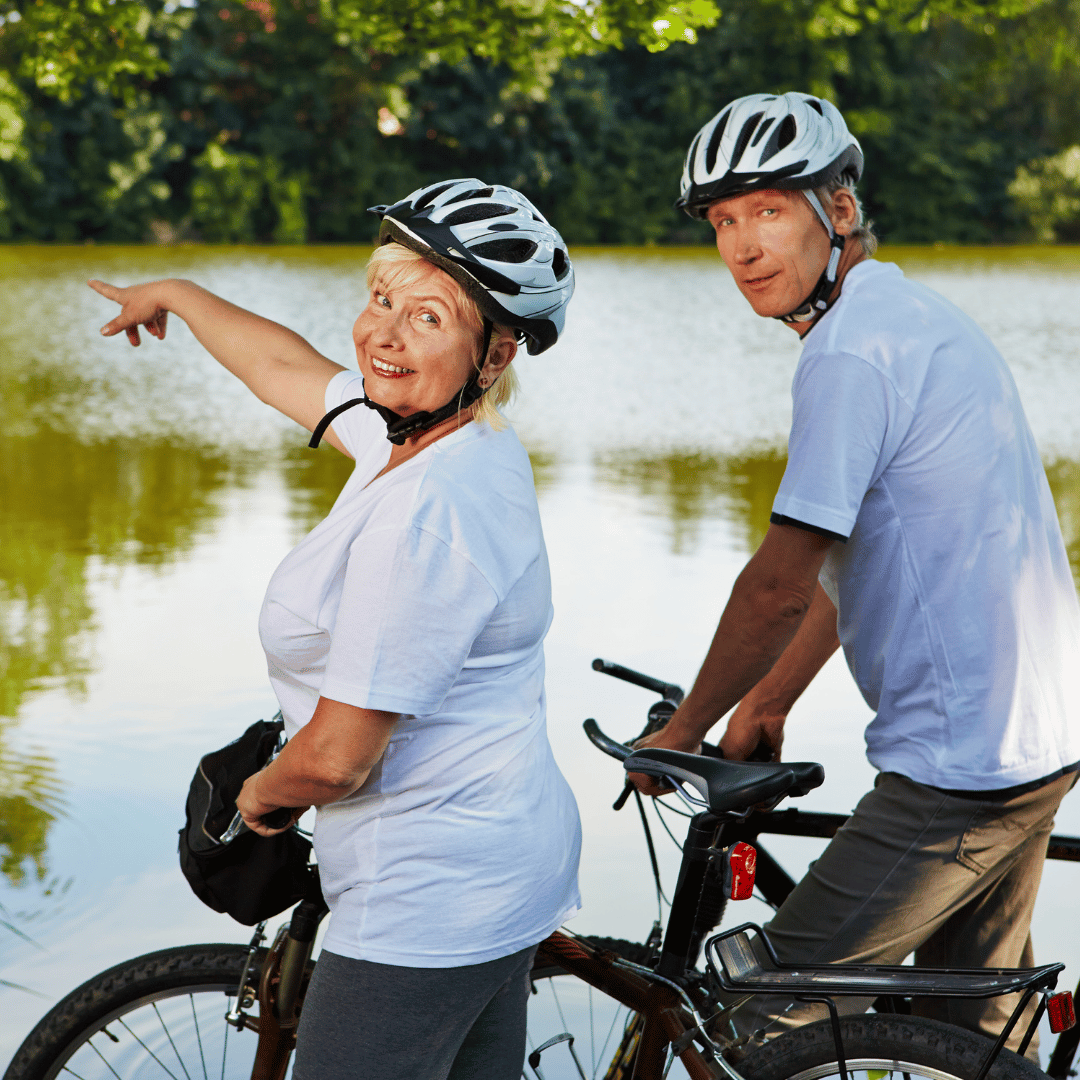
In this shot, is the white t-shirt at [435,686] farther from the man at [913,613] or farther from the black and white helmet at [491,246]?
the man at [913,613]

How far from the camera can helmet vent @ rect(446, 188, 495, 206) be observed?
2076 millimetres

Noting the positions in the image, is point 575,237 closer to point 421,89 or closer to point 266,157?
point 421,89

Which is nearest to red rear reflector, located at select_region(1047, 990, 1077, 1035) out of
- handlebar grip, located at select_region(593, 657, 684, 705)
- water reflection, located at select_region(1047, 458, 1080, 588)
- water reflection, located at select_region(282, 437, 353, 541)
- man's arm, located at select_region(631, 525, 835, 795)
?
man's arm, located at select_region(631, 525, 835, 795)

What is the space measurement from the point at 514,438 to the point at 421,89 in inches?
1881

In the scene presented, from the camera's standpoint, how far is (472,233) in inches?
79.4

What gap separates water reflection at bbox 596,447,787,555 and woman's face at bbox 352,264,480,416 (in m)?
6.86

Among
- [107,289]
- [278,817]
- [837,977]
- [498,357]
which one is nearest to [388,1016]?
[278,817]

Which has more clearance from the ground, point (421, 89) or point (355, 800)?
point (421, 89)

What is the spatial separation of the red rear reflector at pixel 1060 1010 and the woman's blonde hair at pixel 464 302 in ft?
3.81

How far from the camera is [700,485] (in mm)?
11352

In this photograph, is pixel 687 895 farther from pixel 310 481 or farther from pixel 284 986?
pixel 310 481

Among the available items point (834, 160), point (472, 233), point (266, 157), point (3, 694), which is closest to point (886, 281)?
point (834, 160)

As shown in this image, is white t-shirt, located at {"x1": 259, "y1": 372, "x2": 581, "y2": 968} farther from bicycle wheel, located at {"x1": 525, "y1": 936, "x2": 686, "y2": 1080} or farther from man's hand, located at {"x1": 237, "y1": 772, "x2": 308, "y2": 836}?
bicycle wheel, located at {"x1": 525, "y1": 936, "x2": 686, "y2": 1080}

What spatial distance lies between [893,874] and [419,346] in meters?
1.19
